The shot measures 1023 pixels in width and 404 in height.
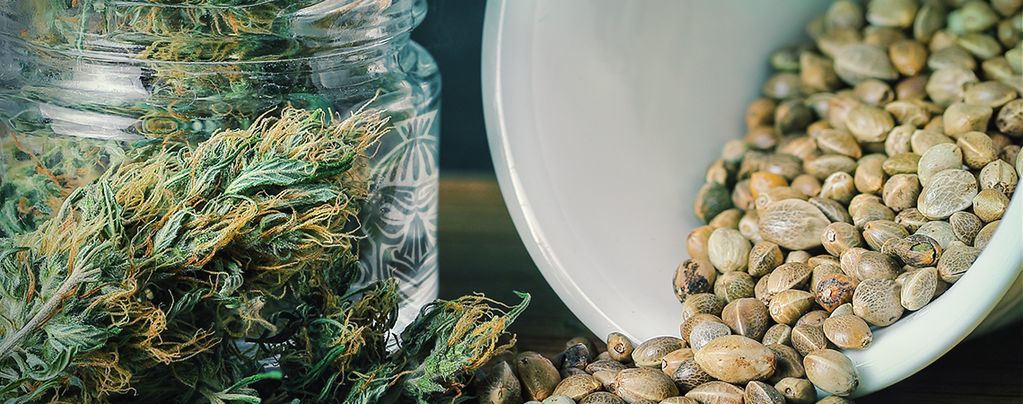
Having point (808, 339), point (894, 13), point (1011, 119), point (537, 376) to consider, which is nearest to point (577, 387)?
point (537, 376)

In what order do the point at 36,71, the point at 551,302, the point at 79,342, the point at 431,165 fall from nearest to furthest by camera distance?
the point at 79,342 < the point at 36,71 < the point at 431,165 < the point at 551,302

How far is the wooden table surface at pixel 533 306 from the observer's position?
0.63 m

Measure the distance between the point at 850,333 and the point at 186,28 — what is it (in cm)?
39

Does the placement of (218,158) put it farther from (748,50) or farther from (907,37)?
(907,37)

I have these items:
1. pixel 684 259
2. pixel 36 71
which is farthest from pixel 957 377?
pixel 36 71

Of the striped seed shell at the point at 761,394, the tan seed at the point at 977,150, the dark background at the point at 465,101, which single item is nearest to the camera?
the striped seed shell at the point at 761,394

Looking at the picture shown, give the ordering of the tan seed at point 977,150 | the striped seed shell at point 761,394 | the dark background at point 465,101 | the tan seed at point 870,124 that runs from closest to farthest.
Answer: the striped seed shell at point 761,394, the tan seed at point 977,150, the tan seed at point 870,124, the dark background at point 465,101

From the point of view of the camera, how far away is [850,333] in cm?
52

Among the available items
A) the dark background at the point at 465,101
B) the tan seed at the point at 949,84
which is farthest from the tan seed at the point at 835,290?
the dark background at the point at 465,101

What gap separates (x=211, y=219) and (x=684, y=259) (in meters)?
0.36

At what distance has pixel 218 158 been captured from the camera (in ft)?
1.57

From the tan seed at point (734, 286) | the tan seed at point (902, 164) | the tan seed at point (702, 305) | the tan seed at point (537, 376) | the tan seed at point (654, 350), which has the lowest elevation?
the tan seed at point (537, 376)

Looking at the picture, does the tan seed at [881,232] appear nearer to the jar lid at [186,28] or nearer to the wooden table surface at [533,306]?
the wooden table surface at [533,306]

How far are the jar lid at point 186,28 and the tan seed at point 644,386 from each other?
255mm
